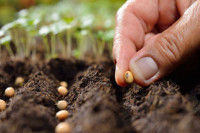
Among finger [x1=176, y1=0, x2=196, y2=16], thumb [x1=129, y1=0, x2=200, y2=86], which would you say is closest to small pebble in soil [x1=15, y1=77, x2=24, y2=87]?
thumb [x1=129, y1=0, x2=200, y2=86]

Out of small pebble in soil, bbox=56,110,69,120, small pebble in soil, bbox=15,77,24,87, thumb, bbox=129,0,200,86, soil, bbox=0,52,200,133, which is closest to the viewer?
soil, bbox=0,52,200,133

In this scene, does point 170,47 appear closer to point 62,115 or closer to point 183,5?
point 183,5

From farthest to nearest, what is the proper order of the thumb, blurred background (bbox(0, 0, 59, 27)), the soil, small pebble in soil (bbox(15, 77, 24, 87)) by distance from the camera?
blurred background (bbox(0, 0, 59, 27))
small pebble in soil (bbox(15, 77, 24, 87))
the thumb
the soil

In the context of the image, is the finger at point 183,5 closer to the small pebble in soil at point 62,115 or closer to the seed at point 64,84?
the seed at point 64,84

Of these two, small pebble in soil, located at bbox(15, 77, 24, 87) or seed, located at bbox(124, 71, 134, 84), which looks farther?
small pebble in soil, located at bbox(15, 77, 24, 87)

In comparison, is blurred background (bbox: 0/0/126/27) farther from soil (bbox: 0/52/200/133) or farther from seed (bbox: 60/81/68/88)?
soil (bbox: 0/52/200/133)

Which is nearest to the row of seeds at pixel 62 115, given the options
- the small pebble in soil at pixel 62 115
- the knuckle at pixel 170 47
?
the small pebble in soil at pixel 62 115

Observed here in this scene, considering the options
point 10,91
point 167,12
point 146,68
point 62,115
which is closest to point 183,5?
point 167,12

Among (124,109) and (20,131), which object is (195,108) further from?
(20,131)
